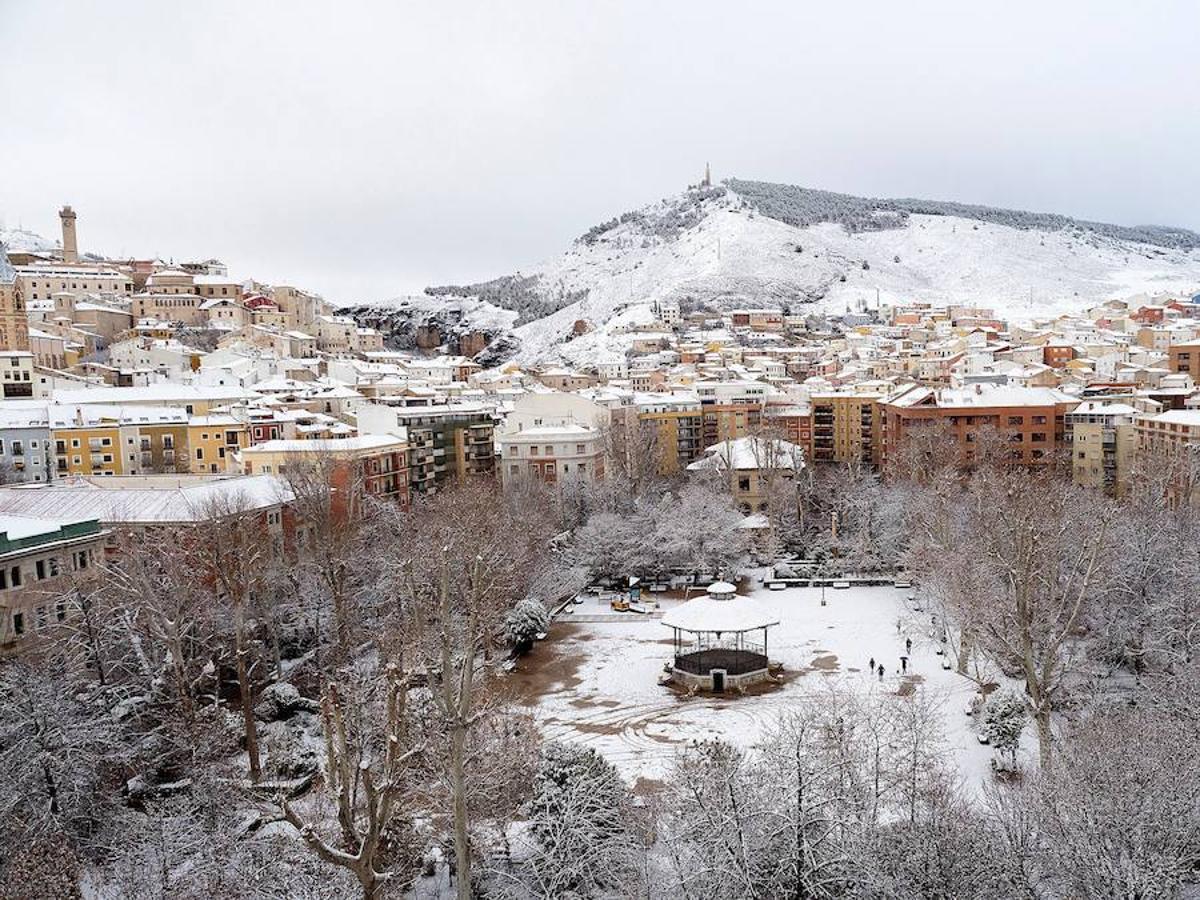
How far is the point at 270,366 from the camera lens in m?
89.9

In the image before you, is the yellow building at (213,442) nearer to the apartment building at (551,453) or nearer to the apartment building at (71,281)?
the apartment building at (551,453)

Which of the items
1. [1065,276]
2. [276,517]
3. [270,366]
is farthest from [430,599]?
[1065,276]

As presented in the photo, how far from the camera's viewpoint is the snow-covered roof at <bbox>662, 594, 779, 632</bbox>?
33344mm

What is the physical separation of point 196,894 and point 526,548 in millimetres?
26560

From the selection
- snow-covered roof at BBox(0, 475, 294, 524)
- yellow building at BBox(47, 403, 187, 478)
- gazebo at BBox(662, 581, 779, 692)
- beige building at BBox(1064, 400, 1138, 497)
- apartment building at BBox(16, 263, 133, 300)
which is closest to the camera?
gazebo at BBox(662, 581, 779, 692)

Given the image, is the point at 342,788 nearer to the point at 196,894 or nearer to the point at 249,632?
the point at 196,894

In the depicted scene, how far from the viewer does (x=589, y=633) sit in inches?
1607

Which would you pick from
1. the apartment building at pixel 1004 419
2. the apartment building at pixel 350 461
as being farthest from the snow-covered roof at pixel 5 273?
the apartment building at pixel 1004 419

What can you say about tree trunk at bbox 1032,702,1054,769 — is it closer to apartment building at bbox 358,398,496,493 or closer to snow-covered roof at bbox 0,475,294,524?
snow-covered roof at bbox 0,475,294,524

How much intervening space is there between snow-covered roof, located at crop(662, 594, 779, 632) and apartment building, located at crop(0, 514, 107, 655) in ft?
66.6

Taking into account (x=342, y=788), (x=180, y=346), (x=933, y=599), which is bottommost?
(x=933, y=599)

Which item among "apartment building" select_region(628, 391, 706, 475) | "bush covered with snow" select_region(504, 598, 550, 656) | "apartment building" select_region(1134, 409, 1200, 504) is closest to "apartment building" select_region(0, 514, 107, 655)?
"bush covered with snow" select_region(504, 598, 550, 656)

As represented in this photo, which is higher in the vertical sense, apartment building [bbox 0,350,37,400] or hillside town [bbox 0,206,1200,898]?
apartment building [bbox 0,350,37,400]

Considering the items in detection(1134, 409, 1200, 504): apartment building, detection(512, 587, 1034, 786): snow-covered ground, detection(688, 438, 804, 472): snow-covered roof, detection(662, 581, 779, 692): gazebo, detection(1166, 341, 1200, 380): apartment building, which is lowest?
detection(512, 587, 1034, 786): snow-covered ground
